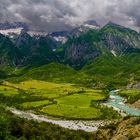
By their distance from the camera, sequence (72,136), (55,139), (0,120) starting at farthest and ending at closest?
(72,136) → (55,139) → (0,120)

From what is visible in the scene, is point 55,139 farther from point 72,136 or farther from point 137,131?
point 137,131

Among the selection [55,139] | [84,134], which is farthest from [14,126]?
[84,134]

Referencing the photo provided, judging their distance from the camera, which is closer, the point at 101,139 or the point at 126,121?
the point at 101,139

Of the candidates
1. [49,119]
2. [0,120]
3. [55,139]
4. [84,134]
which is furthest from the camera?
[49,119]

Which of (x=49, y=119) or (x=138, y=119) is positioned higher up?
(x=138, y=119)

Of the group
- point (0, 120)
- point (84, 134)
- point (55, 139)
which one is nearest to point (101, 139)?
point (84, 134)

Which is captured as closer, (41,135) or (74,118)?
(41,135)

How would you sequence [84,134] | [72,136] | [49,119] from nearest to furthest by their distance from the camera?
[72,136]
[84,134]
[49,119]

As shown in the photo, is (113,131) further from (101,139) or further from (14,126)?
(14,126)

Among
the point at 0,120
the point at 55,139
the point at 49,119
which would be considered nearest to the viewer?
the point at 0,120
